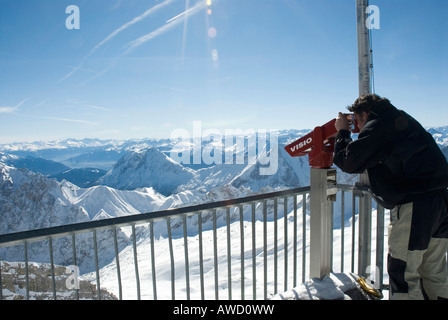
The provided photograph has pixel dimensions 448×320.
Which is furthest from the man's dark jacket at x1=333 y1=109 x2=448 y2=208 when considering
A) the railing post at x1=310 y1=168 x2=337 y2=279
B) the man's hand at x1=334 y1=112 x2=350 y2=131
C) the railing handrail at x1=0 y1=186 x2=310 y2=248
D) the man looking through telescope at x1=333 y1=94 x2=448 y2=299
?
the railing handrail at x1=0 y1=186 x2=310 y2=248

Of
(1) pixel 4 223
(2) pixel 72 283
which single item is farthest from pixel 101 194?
(2) pixel 72 283

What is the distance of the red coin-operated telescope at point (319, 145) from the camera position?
237 cm

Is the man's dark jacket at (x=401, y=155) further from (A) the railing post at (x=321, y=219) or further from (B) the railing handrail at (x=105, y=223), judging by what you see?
(B) the railing handrail at (x=105, y=223)

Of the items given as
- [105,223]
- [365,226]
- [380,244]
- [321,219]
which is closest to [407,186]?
[321,219]

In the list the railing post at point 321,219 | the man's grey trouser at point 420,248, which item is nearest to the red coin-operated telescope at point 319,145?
the railing post at point 321,219

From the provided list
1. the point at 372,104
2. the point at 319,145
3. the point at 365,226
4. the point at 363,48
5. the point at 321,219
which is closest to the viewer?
the point at 372,104

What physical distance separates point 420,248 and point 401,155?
0.66 metres

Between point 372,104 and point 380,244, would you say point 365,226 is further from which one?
point 372,104

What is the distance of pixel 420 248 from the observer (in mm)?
1962

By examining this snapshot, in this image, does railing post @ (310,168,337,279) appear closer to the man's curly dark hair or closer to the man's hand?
the man's hand

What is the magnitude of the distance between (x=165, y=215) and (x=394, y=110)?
1.84 metres

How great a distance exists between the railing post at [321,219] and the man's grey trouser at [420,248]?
0.57 meters
